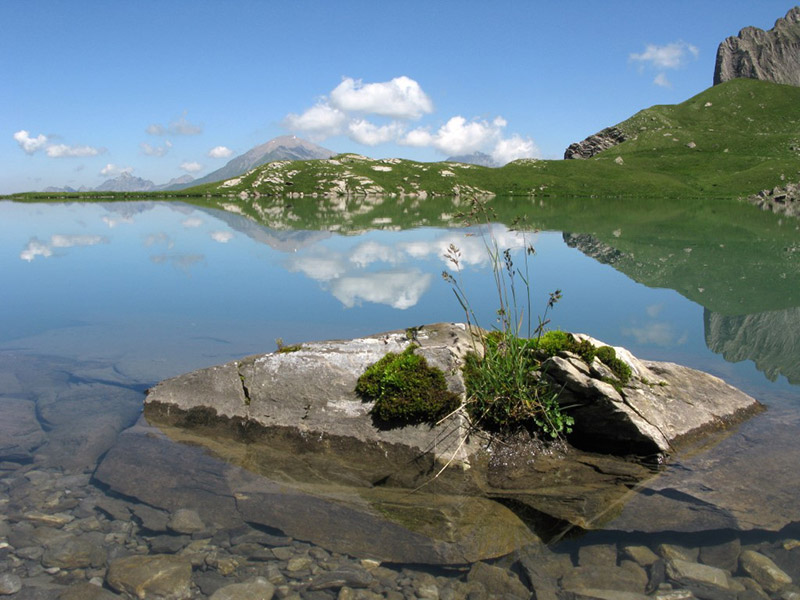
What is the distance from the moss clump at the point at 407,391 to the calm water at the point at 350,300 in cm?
358

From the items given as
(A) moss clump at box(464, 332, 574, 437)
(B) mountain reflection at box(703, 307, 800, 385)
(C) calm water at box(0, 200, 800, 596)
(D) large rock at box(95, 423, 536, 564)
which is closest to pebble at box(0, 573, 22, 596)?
(D) large rock at box(95, 423, 536, 564)

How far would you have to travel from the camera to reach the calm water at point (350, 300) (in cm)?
1420

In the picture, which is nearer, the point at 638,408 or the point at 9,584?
the point at 9,584

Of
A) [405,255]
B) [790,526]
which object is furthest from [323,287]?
[790,526]

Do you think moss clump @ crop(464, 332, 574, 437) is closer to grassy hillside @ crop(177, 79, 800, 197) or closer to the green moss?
the green moss

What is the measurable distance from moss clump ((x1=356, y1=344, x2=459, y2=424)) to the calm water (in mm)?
3581

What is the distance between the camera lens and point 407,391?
917 centimetres

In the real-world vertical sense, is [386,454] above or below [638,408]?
below

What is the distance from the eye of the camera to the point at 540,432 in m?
9.15

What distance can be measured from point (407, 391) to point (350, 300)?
37.4 ft

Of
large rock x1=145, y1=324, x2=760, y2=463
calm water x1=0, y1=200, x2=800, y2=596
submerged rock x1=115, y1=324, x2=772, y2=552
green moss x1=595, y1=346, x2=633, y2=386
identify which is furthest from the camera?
calm water x1=0, y1=200, x2=800, y2=596

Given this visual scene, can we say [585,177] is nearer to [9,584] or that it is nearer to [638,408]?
[638,408]

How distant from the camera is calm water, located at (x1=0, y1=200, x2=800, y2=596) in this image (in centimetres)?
1420

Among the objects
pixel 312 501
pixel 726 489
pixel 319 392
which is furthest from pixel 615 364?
pixel 312 501
